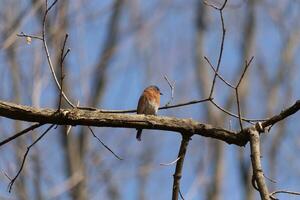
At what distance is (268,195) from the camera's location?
2900 mm

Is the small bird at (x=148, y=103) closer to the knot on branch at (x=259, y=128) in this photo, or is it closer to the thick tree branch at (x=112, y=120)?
the thick tree branch at (x=112, y=120)

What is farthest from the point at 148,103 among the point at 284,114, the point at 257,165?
the point at 257,165

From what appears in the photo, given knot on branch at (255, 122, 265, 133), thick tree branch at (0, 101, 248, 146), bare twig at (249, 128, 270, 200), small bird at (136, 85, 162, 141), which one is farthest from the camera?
small bird at (136, 85, 162, 141)

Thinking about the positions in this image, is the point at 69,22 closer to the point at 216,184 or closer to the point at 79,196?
the point at 79,196

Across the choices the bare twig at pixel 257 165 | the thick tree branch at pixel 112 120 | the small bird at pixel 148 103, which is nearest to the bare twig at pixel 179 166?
the thick tree branch at pixel 112 120

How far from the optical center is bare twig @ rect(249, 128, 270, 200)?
295cm

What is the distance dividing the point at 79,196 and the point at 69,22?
8.60 feet

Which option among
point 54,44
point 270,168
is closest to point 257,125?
point 54,44

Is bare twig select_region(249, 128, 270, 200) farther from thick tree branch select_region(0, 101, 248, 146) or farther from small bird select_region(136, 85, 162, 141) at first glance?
small bird select_region(136, 85, 162, 141)

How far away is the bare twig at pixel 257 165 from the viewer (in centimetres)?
295

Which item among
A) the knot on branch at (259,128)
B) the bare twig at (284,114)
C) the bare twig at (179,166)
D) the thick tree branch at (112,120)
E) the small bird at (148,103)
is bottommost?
the bare twig at (179,166)

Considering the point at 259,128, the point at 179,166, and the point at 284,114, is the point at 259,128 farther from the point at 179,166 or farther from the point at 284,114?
the point at 179,166

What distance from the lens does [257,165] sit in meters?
3.12

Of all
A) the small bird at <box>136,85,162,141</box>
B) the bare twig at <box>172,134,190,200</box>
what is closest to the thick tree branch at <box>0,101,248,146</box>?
the bare twig at <box>172,134,190,200</box>
